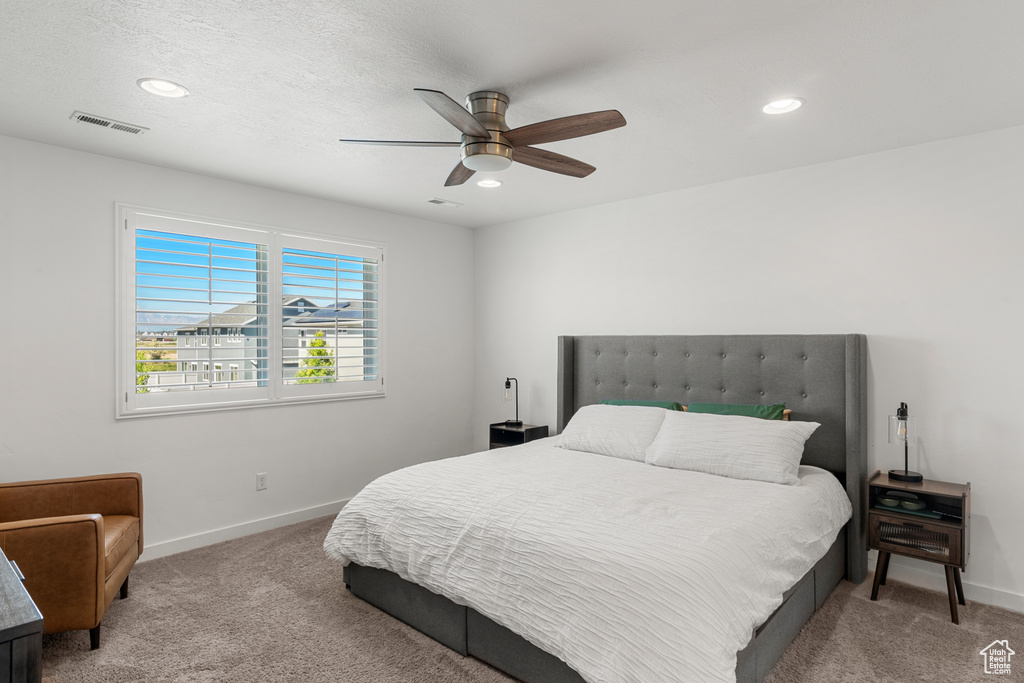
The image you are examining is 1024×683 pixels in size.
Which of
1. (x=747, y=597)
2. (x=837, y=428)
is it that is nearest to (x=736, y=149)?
(x=837, y=428)

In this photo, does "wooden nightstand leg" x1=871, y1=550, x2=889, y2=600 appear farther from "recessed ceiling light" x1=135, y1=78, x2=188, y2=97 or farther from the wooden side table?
"recessed ceiling light" x1=135, y1=78, x2=188, y2=97

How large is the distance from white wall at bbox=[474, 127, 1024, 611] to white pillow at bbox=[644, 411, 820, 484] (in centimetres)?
68

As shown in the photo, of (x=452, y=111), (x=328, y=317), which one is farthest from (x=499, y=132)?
(x=328, y=317)

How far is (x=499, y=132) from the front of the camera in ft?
7.86

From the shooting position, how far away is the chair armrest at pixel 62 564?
225 cm

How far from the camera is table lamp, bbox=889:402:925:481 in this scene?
118 inches

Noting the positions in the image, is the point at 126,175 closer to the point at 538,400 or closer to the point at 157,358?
the point at 157,358

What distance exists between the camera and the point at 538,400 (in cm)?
496

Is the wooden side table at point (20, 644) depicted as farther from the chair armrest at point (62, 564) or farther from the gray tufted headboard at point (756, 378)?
the gray tufted headboard at point (756, 378)

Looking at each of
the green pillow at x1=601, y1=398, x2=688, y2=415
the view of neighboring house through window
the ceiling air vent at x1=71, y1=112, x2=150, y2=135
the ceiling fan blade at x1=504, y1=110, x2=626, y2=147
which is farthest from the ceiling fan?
the view of neighboring house through window

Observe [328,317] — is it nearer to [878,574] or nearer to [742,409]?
[742,409]

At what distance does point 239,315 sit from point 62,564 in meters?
1.92

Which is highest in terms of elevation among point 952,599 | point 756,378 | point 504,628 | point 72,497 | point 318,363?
point 318,363

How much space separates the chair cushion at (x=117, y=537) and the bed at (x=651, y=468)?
0.94 m
